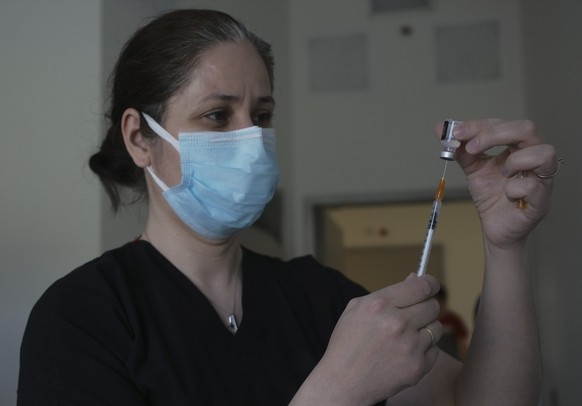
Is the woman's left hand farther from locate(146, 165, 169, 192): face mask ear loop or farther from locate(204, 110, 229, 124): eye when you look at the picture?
locate(146, 165, 169, 192): face mask ear loop

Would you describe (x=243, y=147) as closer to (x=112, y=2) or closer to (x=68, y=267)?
(x=68, y=267)

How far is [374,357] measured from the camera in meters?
0.90

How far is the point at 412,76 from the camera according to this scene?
3766 mm

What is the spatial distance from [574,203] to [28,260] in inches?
66.3

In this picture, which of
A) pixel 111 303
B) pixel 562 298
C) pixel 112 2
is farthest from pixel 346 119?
pixel 111 303

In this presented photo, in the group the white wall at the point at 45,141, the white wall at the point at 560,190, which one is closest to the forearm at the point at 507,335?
the white wall at the point at 45,141

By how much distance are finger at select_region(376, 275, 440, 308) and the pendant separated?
1.22ft

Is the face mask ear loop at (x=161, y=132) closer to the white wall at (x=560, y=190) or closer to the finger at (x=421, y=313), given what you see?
the finger at (x=421, y=313)

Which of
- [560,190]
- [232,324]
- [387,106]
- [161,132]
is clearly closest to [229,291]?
[232,324]

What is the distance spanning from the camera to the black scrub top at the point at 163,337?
39.2 inches

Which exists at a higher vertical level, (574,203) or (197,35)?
(197,35)

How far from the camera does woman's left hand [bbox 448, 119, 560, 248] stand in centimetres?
99

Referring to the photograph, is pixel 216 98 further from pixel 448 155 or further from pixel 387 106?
pixel 387 106

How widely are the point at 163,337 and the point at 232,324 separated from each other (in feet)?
0.49
